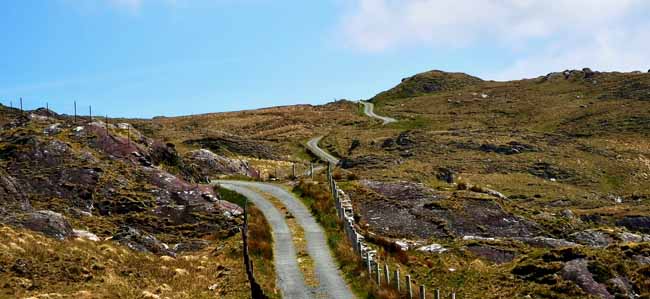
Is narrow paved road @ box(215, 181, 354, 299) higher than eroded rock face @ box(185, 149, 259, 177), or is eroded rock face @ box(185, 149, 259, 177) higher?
eroded rock face @ box(185, 149, 259, 177)

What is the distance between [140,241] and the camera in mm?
31062

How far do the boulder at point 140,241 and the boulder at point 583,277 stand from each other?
64.4 feet

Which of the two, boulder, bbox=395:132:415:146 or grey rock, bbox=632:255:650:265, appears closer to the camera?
grey rock, bbox=632:255:650:265

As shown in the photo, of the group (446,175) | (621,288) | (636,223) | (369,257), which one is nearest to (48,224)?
(369,257)

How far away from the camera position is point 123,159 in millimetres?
42219

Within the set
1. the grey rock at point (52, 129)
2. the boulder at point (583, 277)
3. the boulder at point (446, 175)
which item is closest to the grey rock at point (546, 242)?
the boulder at point (583, 277)

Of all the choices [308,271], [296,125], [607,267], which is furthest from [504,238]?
[296,125]

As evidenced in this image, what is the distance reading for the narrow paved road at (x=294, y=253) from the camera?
79.1 feet

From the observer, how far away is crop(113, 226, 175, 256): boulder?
100 ft

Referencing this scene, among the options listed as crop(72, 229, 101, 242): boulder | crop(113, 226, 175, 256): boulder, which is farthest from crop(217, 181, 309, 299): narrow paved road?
crop(72, 229, 101, 242): boulder

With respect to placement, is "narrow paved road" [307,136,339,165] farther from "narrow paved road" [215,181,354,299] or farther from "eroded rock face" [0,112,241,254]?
"eroded rock face" [0,112,241,254]

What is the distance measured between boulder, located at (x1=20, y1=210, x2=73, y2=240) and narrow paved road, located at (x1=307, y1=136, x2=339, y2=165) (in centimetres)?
6717

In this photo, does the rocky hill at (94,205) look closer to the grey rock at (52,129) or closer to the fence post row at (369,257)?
the grey rock at (52,129)

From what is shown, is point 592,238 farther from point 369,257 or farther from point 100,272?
point 100,272
